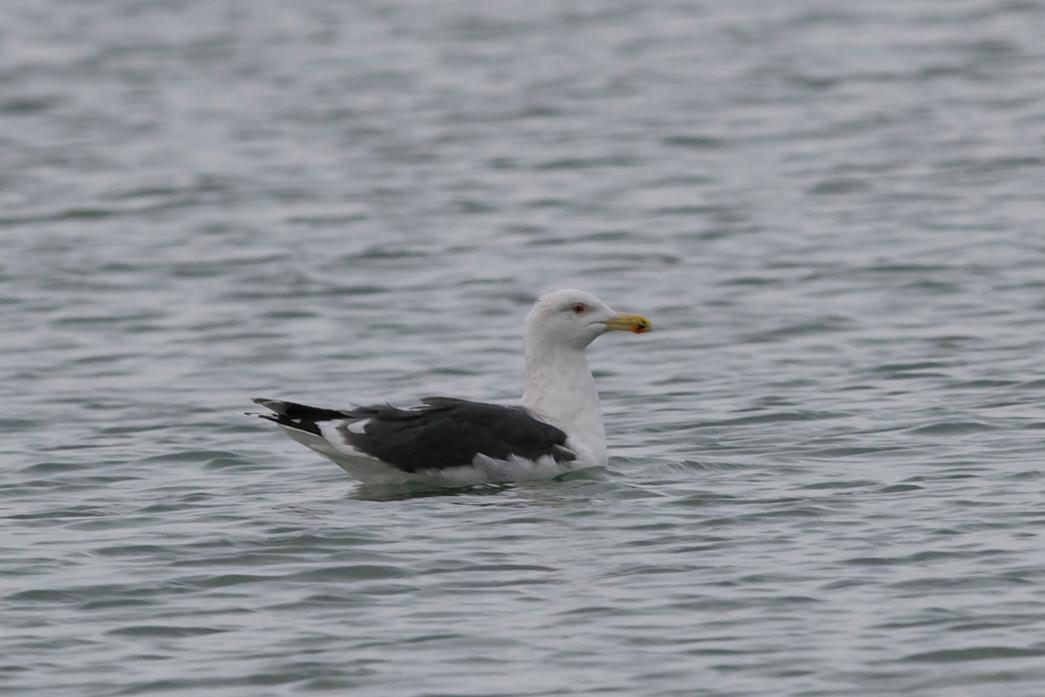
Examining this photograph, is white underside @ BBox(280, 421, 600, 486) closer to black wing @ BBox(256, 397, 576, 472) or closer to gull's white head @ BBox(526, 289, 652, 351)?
black wing @ BBox(256, 397, 576, 472)

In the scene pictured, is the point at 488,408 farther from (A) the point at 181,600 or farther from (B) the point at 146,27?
(B) the point at 146,27

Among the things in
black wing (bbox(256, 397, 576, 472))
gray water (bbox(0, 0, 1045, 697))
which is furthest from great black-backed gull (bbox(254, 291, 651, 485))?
gray water (bbox(0, 0, 1045, 697))

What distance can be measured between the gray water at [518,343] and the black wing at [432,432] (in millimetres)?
241

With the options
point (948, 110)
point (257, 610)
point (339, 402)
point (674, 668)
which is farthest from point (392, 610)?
point (948, 110)

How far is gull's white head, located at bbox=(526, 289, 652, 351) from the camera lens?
538 inches

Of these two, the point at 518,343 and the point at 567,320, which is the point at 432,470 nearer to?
the point at 567,320

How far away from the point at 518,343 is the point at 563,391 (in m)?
4.22

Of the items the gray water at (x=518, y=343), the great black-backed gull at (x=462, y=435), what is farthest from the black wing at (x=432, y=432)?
the gray water at (x=518, y=343)

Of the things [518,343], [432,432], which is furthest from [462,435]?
→ [518,343]

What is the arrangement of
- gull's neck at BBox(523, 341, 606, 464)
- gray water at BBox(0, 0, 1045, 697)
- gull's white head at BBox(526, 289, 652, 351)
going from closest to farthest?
gray water at BBox(0, 0, 1045, 697) < gull's neck at BBox(523, 341, 606, 464) < gull's white head at BBox(526, 289, 652, 351)

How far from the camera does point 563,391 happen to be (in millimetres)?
13602

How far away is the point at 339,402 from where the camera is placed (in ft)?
52.0

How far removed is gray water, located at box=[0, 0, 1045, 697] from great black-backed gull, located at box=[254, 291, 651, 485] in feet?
0.55

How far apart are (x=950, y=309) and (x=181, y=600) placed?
31.9ft
